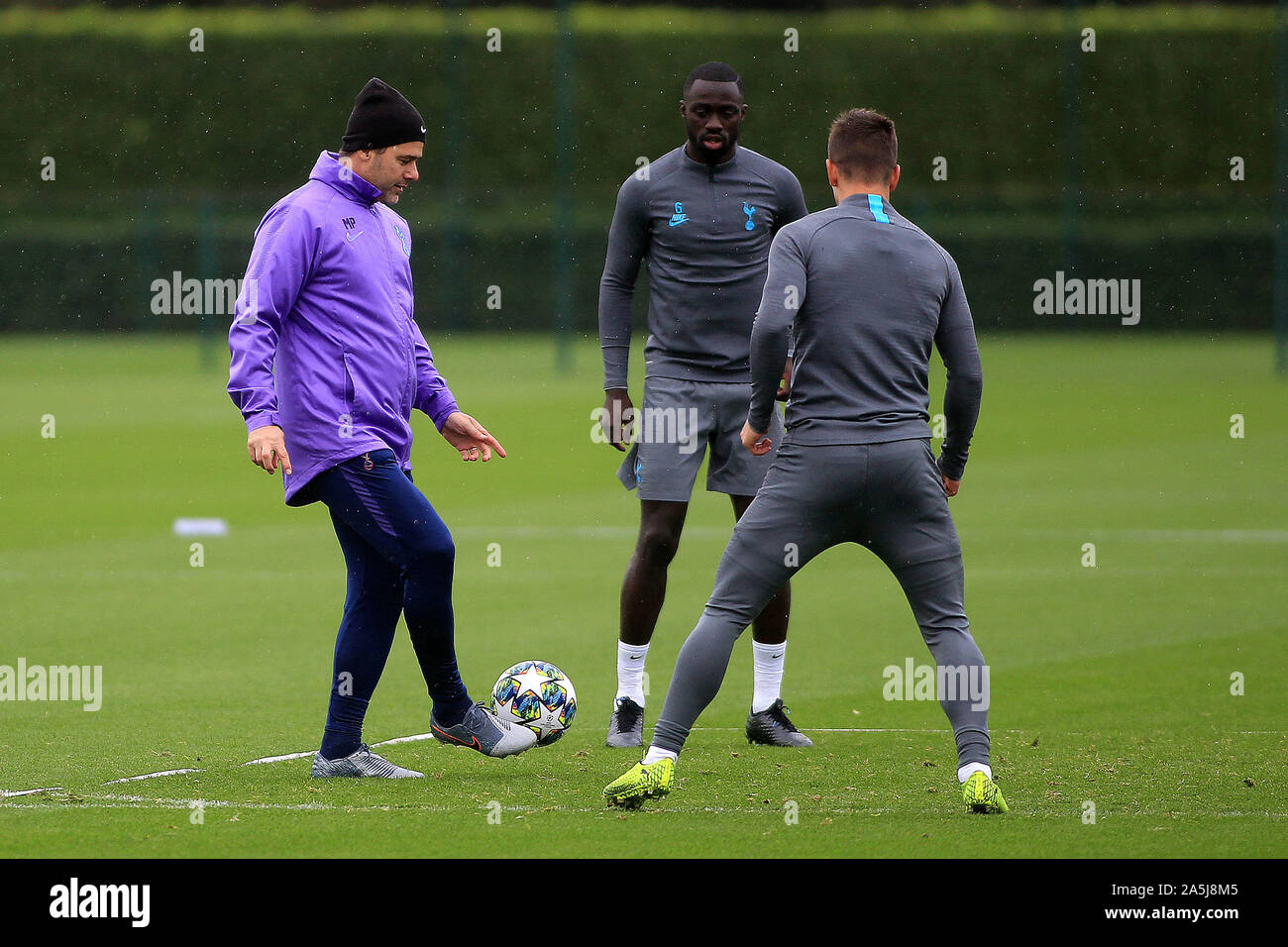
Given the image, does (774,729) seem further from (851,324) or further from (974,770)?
(851,324)

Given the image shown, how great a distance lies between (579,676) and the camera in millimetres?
8953

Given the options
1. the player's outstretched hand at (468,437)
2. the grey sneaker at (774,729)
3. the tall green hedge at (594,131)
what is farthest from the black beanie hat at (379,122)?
the tall green hedge at (594,131)

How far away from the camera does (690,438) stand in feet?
24.9

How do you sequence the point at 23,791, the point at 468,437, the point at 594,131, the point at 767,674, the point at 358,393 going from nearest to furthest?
the point at 23,791 < the point at 358,393 < the point at 468,437 < the point at 767,674 < the point at 594,131

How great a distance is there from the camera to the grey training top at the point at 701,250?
7668 mm

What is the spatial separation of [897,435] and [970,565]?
22.3ft

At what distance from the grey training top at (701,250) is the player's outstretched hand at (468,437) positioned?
852 mm

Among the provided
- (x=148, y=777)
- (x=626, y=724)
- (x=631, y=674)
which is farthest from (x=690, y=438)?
(x=148, y=777)

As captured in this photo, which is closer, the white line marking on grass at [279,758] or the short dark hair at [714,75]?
the white line marking on grass at [279,758]

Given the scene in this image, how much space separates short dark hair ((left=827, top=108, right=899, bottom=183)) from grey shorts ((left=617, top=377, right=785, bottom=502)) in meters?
1.67

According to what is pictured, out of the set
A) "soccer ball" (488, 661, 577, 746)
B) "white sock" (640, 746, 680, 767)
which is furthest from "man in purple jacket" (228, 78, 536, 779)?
"white sock" (640, 746, 680, 767)

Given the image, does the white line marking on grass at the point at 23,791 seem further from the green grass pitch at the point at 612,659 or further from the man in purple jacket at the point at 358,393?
the man in purple jacket at the point at 358,393

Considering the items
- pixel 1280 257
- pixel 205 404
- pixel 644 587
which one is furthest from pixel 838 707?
pixel 1280 257

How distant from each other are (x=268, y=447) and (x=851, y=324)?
1820 millimetres
